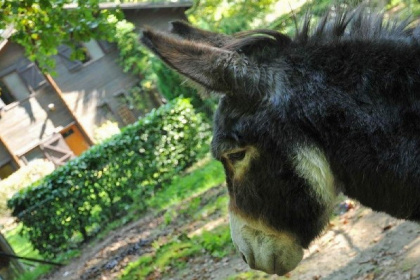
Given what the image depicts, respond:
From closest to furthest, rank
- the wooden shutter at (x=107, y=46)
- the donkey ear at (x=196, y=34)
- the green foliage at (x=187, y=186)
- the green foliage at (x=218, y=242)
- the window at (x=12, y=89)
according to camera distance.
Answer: the donkey ear at (x=196, y=34) → the green foliage at (x=218, y=242) → the green foliage at (x=187, y=186) → the window at (x=12, y=89) → the wooden shutter at (x=107, y=46)

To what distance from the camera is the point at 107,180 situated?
10.5 meters

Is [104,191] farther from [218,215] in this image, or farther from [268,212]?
[268,212]

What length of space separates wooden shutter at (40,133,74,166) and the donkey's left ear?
22587 millimetres

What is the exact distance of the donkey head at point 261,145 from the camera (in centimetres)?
171

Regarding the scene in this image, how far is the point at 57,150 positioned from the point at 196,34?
22509mm

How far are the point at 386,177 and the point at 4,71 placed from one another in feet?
79.7

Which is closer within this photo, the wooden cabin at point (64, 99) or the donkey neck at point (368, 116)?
the donkey neck at point (368, 116)

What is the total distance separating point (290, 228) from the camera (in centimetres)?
199

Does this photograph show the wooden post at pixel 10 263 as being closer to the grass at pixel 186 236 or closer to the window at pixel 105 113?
the grass at pixel 186 236

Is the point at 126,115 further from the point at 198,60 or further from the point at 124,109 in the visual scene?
the point at 198,60

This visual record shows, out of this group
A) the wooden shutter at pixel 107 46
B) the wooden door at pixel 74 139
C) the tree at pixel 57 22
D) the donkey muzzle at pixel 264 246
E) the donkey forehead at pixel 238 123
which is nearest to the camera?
the donkey forehead at pixel 238 123

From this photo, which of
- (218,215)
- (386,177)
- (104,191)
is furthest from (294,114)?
(104,191)

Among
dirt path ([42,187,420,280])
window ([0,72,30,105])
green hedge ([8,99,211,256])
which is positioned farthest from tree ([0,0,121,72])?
window ([0,72,30,105])

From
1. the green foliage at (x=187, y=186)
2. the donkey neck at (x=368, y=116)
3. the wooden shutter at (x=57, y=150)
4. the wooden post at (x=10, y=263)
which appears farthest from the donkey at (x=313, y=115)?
the wooden shutter at (x=57, y=150)
